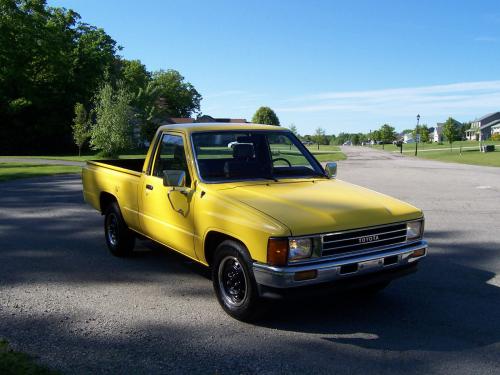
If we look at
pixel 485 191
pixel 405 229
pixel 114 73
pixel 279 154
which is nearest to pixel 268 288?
pixel 405 229

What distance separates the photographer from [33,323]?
4.41 m

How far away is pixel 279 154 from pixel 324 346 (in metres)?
2.51


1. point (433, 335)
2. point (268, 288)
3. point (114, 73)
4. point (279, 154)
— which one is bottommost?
point (433, 335)

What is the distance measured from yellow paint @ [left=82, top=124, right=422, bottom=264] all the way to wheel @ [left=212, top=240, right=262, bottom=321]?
0.16 metres

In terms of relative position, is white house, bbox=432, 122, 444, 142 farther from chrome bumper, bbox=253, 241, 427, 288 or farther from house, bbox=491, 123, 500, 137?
chrome bumper, bbox=253, 241, 427, 288

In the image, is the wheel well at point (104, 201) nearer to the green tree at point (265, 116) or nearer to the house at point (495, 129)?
the house at point (495, 129)

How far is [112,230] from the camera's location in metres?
7.06

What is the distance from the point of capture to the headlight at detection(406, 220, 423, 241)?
4617mm

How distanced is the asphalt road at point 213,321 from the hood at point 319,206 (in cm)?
98

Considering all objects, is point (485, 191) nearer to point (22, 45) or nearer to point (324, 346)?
point (324, 346)

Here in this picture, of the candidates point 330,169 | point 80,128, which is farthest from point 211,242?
point 80,128

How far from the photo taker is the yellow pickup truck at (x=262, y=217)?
3.99m

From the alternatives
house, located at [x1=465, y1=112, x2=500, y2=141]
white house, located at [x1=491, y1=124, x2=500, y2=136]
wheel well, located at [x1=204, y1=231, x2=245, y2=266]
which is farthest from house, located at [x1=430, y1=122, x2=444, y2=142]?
wheel well, located at [x1=204, y1=231, x2=245, y2=266]

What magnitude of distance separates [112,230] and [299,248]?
3.93 meters
